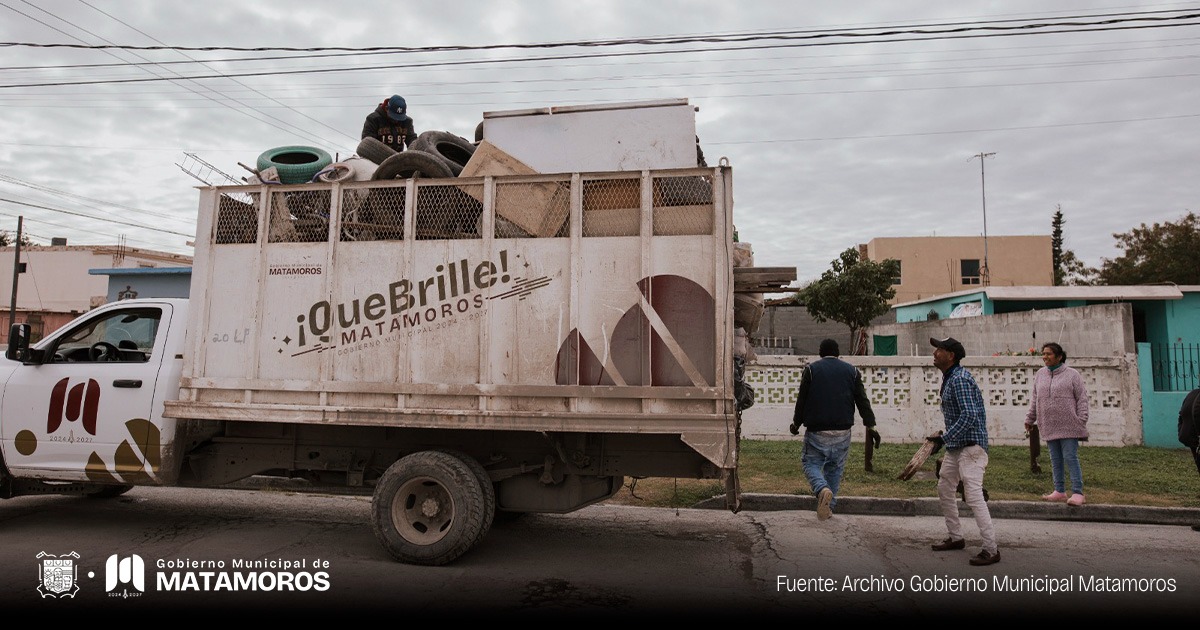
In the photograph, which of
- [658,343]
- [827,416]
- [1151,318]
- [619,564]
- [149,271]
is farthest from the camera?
[1151,318]

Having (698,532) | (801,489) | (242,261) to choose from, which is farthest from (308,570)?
(801,489)

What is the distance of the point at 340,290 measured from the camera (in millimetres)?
5031

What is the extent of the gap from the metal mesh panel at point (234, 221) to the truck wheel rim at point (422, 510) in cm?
218

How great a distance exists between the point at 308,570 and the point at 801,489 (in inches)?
189

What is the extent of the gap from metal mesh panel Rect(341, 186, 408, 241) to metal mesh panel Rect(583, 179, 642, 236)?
52.6 inches

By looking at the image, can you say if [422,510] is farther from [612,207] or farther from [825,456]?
[825,456]

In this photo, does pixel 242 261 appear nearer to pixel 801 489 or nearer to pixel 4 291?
pixel 801 489

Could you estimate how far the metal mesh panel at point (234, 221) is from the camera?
5277 millimetres

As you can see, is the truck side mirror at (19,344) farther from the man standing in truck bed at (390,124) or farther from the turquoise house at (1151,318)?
the turquoise house at (1151,318)

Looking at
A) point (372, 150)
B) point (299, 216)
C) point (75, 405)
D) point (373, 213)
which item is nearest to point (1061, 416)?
point (373, 213)

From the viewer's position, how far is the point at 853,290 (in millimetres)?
23266

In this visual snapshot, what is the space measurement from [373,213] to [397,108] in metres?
2.63

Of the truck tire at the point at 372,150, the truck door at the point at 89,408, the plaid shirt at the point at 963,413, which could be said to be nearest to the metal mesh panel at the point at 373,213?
the truck tire at the point at 372,150

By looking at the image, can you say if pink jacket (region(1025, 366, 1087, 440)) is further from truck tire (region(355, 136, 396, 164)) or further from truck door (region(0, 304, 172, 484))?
truck door (region(0, 304, 172, 484))
